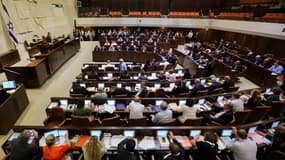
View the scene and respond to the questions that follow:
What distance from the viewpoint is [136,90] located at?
557 centimetres

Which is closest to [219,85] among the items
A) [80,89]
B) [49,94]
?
[80,89]

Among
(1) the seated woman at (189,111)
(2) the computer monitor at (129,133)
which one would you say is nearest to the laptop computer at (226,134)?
(1) the seated woman at (189,111)

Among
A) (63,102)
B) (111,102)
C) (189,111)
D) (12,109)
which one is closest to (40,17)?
(12,109)

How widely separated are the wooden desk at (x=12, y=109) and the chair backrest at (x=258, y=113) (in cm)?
623

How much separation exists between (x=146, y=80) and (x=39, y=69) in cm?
445

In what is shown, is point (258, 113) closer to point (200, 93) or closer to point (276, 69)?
point (200, 93)

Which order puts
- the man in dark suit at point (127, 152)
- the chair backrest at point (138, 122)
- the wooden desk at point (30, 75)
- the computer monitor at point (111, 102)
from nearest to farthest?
1. the man in dark suit at point (127, 152)
2. the chair backrest at point (138, 122)
3. the computer monitor at point (111, 102)
4. the wooden desk at point (30, 75)

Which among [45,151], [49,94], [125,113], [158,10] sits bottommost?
[49,94]

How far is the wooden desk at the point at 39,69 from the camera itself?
6914mm

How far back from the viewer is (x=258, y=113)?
4434 millimetres

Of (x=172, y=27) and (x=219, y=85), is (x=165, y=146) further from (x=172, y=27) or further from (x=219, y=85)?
(x=172, y=27)

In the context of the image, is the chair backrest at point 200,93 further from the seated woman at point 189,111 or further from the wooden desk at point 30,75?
the wooden desk at point 30,75

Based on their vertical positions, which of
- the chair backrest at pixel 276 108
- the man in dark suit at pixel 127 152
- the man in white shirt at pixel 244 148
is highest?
the man in dark suit at pixel 127 152

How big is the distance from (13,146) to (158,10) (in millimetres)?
A: 17680
